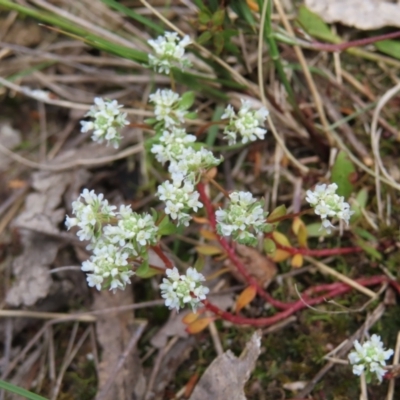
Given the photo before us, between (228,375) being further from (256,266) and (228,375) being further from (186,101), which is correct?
(186,101)

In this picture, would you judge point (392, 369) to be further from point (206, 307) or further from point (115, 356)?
point (115, 356)

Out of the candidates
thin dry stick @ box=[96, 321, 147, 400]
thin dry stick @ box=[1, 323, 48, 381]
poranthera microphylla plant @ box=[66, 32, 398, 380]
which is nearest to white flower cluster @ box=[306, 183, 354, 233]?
poranthera microphylla plant @ box=[66, 32, 398, 380]

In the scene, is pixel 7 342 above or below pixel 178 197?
below

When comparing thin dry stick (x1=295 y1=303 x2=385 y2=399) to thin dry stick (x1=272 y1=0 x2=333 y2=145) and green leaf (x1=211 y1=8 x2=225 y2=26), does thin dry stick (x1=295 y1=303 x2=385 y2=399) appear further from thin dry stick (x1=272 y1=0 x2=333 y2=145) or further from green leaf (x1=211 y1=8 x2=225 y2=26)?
green leaf (x1=211 y1=8 x2=225 y2=26)

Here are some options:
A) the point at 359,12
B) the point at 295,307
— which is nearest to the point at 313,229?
the point at 295,307

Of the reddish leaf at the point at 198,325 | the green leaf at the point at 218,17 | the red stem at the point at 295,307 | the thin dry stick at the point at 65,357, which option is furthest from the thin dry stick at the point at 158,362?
the green leaf at the point at 218,17

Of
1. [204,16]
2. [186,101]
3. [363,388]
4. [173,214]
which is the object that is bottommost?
[363,388]

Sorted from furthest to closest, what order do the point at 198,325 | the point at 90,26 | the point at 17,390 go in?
the point at 90,26, the point at 198,325, the point at 17,390
